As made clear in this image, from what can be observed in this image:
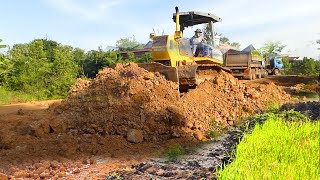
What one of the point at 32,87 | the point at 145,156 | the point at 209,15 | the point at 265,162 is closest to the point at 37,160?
the point at 145,156

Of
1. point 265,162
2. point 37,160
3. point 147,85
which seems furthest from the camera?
point 147,85

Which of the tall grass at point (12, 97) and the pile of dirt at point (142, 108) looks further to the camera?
the tall grass at point (12, 97)

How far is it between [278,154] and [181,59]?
257 inches

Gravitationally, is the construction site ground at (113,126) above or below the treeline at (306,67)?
below

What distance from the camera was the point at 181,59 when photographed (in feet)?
33.8

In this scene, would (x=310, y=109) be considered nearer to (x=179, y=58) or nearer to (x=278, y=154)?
(x=179, y=58)

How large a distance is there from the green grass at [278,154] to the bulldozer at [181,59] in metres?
3.59

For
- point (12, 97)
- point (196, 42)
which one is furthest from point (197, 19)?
point (12, 97)

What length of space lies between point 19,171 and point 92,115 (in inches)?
83.5

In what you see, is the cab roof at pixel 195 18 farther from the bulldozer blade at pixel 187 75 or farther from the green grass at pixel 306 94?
the green grass at pixel 306 94

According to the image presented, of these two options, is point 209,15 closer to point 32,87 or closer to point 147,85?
point 147,85

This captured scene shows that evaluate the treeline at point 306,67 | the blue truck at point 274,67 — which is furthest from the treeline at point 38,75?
the treeline at point 306,67

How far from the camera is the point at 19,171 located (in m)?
4.85

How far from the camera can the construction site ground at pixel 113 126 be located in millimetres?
5102
